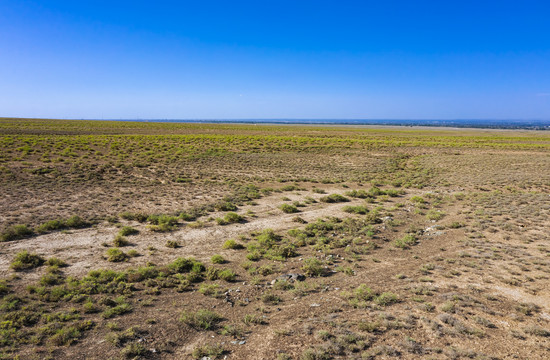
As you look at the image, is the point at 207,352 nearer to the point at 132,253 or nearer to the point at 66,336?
the point at 66,336

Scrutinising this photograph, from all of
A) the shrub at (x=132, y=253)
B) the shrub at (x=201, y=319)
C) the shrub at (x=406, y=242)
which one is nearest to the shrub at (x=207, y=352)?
the shrub at (x=201, y=319)

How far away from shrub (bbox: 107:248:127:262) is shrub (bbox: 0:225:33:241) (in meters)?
5.10

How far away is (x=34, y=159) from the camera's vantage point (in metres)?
34.7

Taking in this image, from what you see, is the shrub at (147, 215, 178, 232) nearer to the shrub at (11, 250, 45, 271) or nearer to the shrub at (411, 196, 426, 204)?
the shrub at (11, 250, 45, 271)

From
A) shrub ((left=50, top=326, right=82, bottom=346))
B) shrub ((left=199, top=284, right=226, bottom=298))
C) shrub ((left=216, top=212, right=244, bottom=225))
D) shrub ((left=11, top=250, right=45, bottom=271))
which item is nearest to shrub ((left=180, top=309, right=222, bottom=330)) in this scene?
shrub ((left=199, top=284, right=226, bottom=298))

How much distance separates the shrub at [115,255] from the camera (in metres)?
11.3

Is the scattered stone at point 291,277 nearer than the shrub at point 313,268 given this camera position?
Yes

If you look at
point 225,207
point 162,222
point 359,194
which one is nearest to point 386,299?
point 162,222

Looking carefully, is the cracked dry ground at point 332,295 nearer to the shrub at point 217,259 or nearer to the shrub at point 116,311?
the shrub at point 116,311

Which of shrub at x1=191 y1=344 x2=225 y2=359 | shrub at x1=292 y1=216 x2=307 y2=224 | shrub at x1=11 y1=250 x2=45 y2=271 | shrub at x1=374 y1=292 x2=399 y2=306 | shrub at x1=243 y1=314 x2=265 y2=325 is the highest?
shrub at x1=11 y1=250 x2=45 y2=271

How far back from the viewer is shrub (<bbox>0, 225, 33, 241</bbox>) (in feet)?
41.8

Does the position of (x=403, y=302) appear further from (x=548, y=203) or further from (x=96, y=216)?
(x=548, y=203)

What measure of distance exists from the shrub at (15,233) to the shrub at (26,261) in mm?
2510

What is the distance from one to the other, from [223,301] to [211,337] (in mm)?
1690
